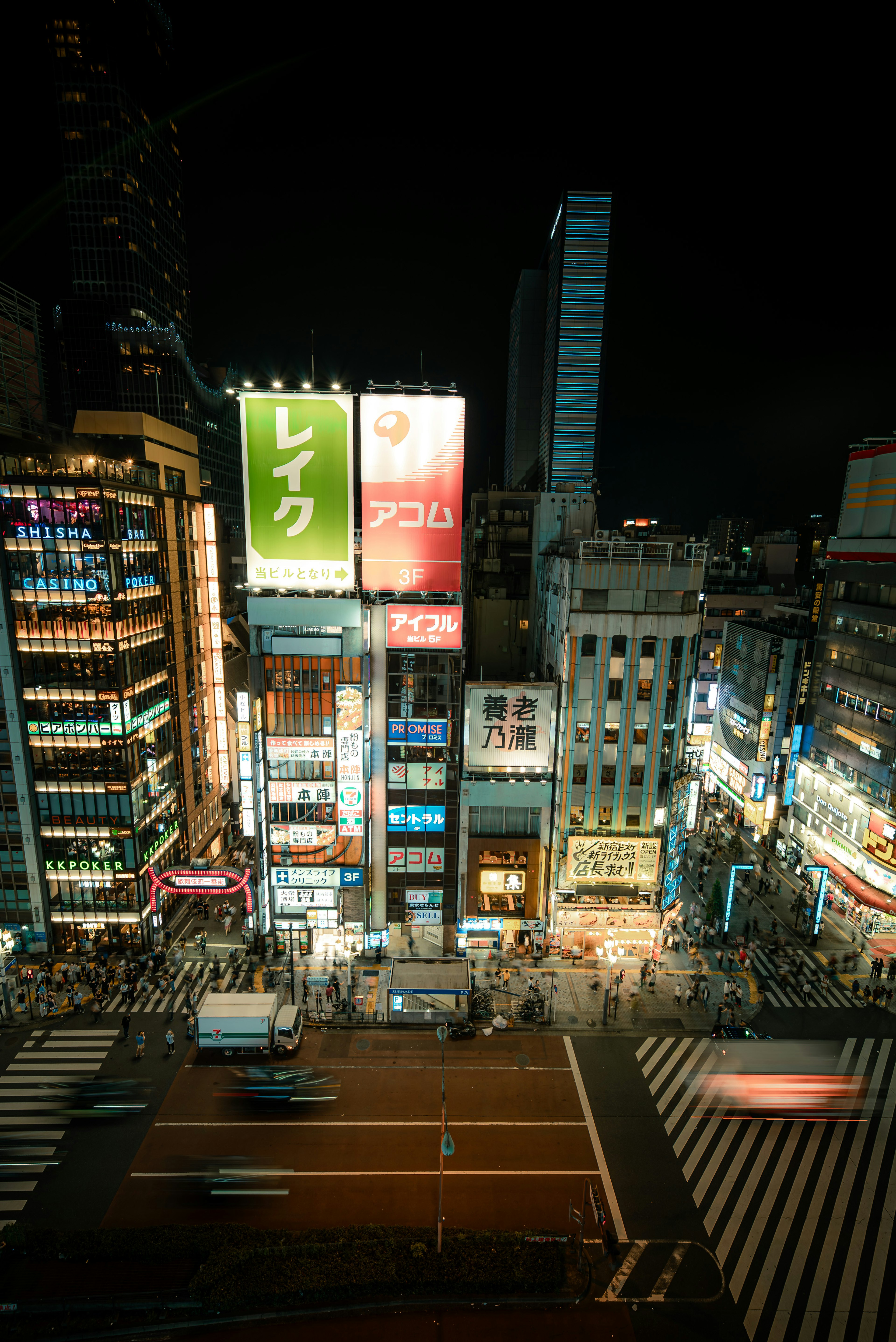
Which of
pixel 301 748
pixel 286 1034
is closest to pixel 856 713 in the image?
pixel 301 748

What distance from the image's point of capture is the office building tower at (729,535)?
176 metres

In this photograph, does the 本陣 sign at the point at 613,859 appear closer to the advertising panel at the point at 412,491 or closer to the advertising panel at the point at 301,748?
the advertising panel at the point at 301,748

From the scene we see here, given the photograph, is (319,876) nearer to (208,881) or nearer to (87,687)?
(208,881)

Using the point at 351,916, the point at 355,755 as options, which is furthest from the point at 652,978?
the point at 355,755

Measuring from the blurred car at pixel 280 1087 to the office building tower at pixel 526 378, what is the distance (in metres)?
128

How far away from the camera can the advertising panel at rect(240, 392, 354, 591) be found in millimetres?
28328

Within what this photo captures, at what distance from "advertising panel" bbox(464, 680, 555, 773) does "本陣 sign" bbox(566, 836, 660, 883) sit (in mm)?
5373

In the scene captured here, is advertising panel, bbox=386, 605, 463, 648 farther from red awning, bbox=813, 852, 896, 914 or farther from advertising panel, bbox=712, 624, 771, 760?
advertising panel, bbox=712, 624, 771, 760

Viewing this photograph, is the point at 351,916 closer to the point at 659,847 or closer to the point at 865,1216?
the point at 659,847

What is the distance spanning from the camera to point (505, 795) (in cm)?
3534

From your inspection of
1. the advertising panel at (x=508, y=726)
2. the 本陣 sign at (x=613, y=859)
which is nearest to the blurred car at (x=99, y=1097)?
the advertising panel at (x=508, y=726)

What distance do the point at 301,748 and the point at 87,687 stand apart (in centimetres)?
1409

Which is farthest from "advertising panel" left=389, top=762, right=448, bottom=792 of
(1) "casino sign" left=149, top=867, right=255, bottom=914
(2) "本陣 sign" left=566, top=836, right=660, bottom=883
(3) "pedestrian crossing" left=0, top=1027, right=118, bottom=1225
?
(3) "pedestrian crossing" left=0, top=1027, right=118, bottom=1225

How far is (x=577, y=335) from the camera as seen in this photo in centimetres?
12250
